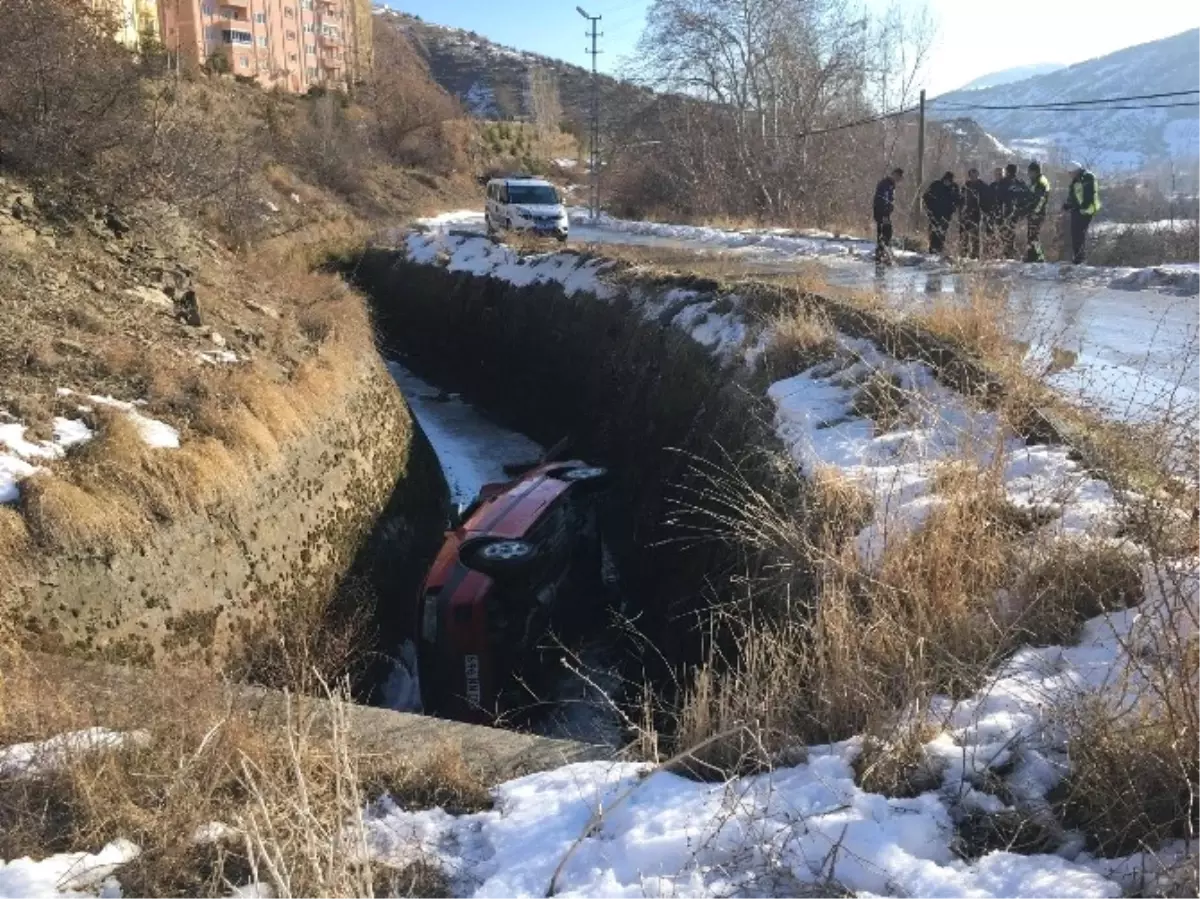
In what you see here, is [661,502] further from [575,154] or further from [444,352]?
[575,154]

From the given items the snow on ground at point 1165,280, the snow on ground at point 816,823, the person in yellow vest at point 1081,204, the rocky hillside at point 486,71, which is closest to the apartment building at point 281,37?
the rocky hillside at point 486,71

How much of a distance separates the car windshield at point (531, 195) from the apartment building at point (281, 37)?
30.6m

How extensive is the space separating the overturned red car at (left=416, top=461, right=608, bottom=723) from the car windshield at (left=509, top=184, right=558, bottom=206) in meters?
17.0

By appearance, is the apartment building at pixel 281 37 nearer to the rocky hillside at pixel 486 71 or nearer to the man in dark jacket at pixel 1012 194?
the rocky hillside at pixel 486 71

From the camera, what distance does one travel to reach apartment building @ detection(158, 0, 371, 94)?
5341cm

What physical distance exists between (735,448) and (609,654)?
2274 millimetres

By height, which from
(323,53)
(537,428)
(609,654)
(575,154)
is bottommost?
(609,654)

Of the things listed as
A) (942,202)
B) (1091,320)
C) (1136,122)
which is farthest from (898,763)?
(1136,122)

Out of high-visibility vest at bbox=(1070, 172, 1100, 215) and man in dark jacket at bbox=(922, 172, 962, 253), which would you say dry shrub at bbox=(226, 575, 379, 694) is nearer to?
man in dark jacket at bbox=(922, 172, 962, 253)

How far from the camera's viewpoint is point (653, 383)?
38.7 ft

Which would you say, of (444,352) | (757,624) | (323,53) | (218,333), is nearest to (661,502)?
(757,624)

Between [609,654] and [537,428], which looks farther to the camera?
[537,428]

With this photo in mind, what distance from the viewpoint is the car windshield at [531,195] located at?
949 inches

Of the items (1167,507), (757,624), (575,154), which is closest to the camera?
(1167,507)
